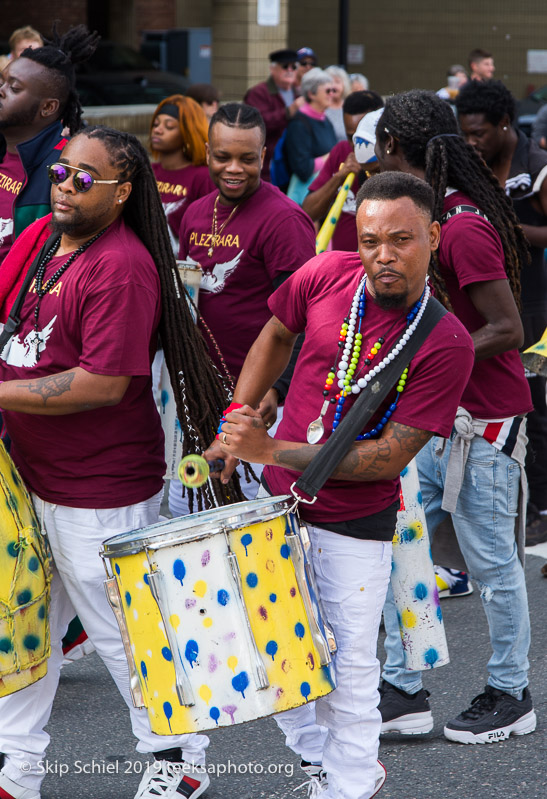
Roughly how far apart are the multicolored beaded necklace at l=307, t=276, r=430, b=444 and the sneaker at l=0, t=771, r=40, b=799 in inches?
54.1

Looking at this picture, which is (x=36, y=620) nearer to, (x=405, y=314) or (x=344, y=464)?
(x=344, y=464)

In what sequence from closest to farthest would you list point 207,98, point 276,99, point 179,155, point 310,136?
point 179,155, point 310,136, point 207,98, point 276,99

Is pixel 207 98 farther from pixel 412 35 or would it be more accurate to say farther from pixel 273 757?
pixel 412 35

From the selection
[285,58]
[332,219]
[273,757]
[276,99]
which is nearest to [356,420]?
[273,757]

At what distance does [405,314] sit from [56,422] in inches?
42.2

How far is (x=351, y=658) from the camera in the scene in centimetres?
276

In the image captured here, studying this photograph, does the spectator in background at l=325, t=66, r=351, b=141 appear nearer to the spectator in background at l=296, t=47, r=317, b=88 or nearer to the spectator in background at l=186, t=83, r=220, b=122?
the spectator in background at l=296, t=47, r=317, b=88

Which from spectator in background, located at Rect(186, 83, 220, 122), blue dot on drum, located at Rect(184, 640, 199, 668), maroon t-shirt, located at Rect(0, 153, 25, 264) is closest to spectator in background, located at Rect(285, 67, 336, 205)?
spectator in background, located at Rect(186, 83, 220, 122)

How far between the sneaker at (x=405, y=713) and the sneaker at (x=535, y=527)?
1970 millimetres

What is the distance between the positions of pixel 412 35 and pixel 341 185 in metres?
18.4

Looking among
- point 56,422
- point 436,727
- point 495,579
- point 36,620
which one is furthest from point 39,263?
point 436,727

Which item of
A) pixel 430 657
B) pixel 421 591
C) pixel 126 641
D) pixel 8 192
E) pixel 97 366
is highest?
pixel 8 192

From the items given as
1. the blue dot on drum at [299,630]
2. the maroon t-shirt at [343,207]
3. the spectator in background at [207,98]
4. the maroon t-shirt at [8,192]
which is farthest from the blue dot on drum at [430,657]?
the spectator in background at [207,98]

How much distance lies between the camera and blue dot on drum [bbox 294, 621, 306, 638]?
8.49ft
